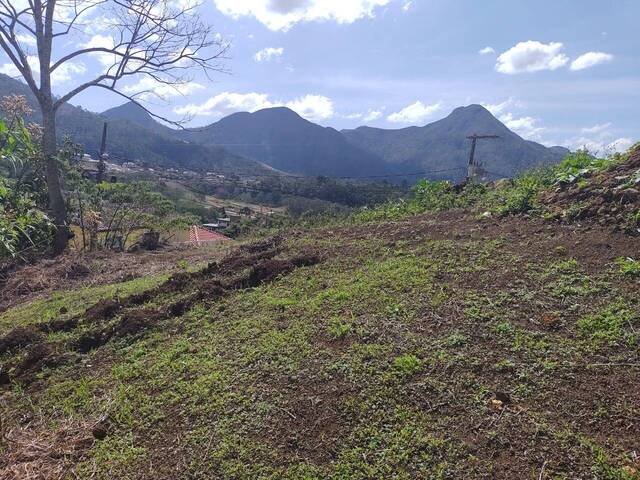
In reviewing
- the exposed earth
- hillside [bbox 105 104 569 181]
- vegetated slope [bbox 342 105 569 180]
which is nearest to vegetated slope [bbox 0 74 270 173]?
hillside [bbox 105 104 569 181]

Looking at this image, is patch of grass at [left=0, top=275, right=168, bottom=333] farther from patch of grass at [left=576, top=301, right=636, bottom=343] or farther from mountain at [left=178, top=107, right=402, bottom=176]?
mountain at [left=178, top=107, right=402, bottom=176]

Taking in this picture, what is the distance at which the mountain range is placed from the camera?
100 metres

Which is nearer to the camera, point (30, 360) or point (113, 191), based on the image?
point (30, 360)

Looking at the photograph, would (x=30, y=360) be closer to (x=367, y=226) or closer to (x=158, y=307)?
(x=158, y=307)

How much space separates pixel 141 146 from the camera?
83.9m

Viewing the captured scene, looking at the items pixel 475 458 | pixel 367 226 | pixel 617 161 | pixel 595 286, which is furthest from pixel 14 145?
pixel 617 161

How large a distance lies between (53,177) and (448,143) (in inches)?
6219

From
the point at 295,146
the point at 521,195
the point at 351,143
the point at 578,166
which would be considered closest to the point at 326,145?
the point at 351,143

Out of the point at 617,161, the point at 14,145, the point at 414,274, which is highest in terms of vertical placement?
the point at 617,161

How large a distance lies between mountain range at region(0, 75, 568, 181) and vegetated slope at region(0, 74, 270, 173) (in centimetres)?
33

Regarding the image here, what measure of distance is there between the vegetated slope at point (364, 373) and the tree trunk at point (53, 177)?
17.6ft

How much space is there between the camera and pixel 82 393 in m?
3.41

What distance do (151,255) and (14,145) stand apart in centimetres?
670

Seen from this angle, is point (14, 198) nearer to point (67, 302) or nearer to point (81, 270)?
point (67, 302)
